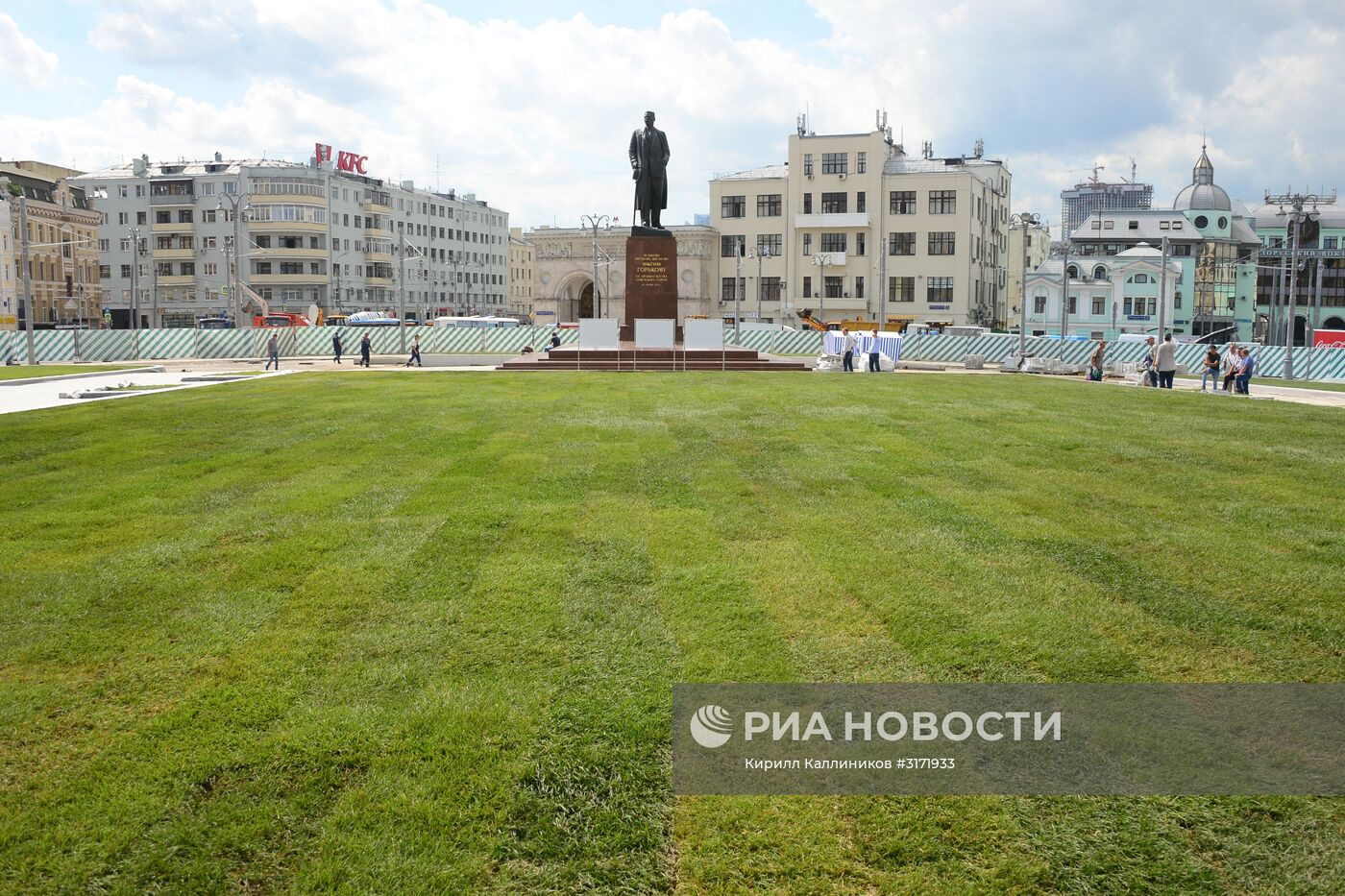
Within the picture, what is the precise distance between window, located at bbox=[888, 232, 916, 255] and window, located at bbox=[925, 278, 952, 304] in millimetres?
2830

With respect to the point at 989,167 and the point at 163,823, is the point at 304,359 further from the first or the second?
the point at 989,167

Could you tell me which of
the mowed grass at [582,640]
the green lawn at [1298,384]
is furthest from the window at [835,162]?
the mowed grass at [582,640]

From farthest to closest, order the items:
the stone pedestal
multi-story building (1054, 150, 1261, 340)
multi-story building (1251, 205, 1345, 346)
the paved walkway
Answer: multi-story building (1251, 205, 1345, 346) → multi-story building (1054, 150, 1261, 340) → the stone pedestal → the paved walkway

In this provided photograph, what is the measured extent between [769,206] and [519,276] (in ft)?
263

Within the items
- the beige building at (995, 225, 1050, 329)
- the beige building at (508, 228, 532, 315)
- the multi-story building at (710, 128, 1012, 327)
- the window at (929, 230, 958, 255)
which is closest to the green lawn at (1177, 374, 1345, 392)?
the multi-story building at (710, 128, 1012, 327)

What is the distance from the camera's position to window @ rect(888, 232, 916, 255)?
81.3m

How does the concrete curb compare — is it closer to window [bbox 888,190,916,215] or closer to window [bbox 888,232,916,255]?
window [bbox 888,232,916,255]

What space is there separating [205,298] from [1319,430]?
344 feet

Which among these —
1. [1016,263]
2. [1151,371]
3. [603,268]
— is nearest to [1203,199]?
[1016,263]

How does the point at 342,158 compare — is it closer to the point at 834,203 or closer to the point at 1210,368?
the point at 834,203

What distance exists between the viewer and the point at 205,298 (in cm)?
10262

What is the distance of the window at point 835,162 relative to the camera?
81.7 metres

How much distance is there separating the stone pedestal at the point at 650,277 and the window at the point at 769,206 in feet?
164

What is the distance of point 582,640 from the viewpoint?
6.07 meters
